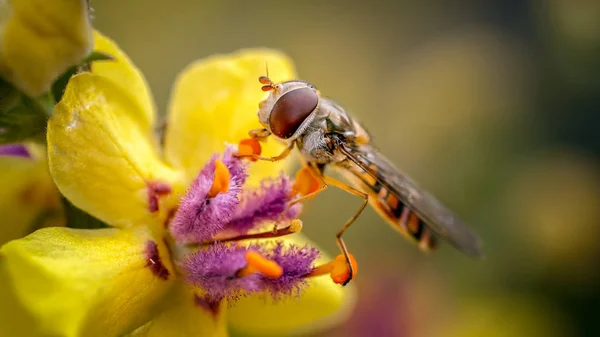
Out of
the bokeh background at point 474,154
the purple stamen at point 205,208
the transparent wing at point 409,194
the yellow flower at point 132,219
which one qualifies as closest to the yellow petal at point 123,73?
the yellow flower at point 132,219

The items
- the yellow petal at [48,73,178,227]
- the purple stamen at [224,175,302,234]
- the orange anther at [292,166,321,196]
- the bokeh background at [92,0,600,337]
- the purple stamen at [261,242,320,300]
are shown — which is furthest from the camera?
the bokeh background at [92,0,600,337]

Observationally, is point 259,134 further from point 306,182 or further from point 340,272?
point 340,272

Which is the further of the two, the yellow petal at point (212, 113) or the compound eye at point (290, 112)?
the yellow petal at point (212, 113)

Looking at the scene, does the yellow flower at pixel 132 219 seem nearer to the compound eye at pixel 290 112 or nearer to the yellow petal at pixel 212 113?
the yellow petal at pixel 212 113

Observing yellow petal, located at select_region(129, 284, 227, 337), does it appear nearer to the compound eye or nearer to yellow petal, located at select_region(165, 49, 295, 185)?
yellow petal, located at select_region(165, 49, 295, 185)

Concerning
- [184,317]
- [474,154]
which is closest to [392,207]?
[184,317]

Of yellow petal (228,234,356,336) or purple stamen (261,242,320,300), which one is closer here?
purple stamen (261,242,320,300)

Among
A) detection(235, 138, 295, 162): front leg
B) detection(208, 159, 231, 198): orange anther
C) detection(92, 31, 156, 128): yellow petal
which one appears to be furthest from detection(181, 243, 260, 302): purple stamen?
detection(92, 31, 156, 128): yellow petal
